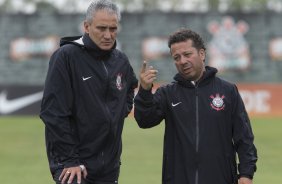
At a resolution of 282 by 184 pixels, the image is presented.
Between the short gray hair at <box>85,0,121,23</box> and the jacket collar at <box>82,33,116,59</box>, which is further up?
the short gray hair at <box>85,0,121,23</box>

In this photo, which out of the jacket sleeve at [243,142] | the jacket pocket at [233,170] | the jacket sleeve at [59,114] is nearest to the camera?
the jacket sleeve at [59,114]

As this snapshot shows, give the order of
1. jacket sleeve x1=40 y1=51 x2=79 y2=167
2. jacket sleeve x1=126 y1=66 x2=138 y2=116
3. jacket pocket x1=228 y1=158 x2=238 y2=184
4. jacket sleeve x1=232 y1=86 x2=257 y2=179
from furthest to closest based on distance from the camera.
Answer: jacket sleeve x1=126 y1=66 x2=138 y2=116 < jacket pocket x1=228 y1=158 x2=238 y2=184 < jacket sleeve x1=232 y1=86 x2=257 y2=179 < jacket sleeve x1=40 y1=51 x2=79 y2=167

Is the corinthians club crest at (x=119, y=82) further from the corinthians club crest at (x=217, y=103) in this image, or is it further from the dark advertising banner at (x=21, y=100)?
the dark advertising banner at (x=21, y=100)

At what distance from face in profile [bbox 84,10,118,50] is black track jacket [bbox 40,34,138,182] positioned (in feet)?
0.18

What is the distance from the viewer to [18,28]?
30812mm

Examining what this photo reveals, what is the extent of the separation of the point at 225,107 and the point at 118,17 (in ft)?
3.71

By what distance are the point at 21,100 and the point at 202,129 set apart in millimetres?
18568

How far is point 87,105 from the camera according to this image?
5512 mm

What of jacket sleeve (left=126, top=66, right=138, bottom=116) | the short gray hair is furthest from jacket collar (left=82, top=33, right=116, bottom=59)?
jacket sleeve (left=126, top=66, right=138, bottom=116)

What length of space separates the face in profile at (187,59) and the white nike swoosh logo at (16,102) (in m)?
18.2

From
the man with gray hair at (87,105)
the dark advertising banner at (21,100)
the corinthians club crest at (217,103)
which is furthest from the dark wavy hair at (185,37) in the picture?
the dark advertising banner at (21,100)

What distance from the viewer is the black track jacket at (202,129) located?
582 centimetres

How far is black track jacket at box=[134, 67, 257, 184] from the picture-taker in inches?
229

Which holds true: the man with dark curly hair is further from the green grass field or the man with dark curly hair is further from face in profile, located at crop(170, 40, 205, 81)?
the green grass field
